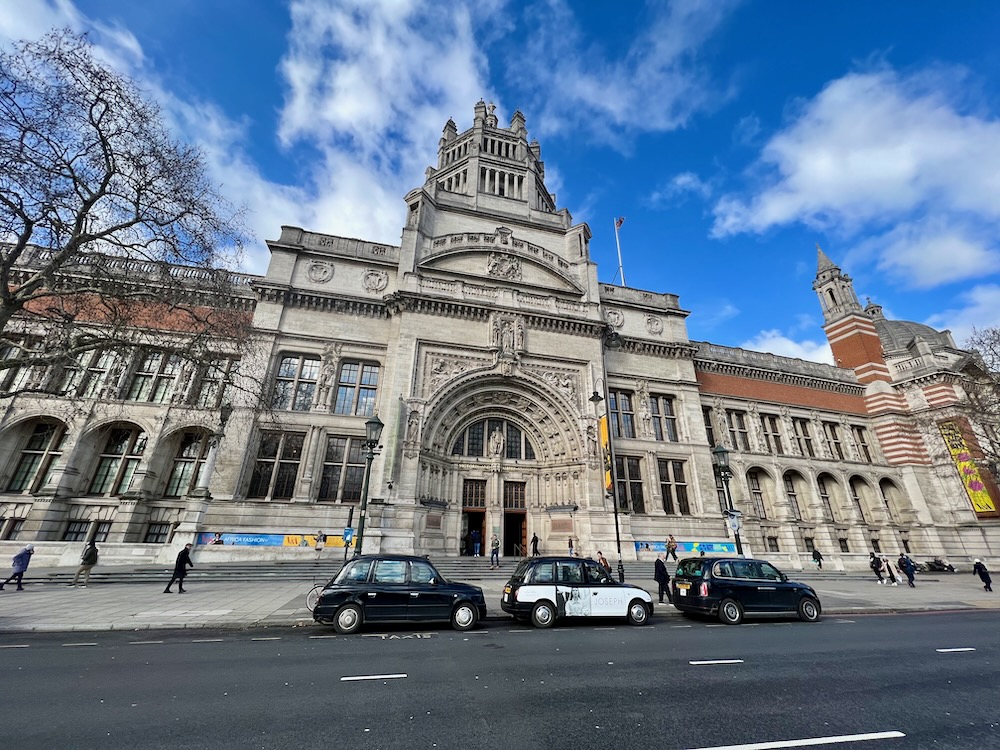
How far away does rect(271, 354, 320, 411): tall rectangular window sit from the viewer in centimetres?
2270

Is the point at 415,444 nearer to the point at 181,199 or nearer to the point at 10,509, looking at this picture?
the point at 181,199

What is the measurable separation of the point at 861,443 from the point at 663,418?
19.6 m

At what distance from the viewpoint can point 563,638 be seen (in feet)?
28.5

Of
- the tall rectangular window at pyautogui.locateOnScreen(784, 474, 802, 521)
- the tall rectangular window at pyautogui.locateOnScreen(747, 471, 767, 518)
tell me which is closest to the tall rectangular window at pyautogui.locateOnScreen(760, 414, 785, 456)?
the tall rectangular window at pyautogui.locateOnScreen(784, 474, 802, 521)

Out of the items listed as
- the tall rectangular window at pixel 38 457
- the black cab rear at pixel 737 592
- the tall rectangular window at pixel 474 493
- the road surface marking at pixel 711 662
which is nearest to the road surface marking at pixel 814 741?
the road surface marking at pixel 711 662

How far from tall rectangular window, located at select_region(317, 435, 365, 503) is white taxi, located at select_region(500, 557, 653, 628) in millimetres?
13484

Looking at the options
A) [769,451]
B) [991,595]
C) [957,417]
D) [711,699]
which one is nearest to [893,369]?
[957,417]

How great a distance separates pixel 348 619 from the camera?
8.92 meters

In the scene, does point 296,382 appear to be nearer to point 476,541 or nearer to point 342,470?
point 342,470

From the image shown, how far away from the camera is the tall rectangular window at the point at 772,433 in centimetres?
3130

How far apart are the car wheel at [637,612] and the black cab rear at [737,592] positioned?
65.1 inches

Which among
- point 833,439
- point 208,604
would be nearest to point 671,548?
point 208,604

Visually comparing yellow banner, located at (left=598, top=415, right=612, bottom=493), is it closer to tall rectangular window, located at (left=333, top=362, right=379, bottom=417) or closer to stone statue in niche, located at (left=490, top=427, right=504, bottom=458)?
stone statue in niche, located at (left=490, top=427, right=504, bottom=458)

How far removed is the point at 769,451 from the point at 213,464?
1404 inches
